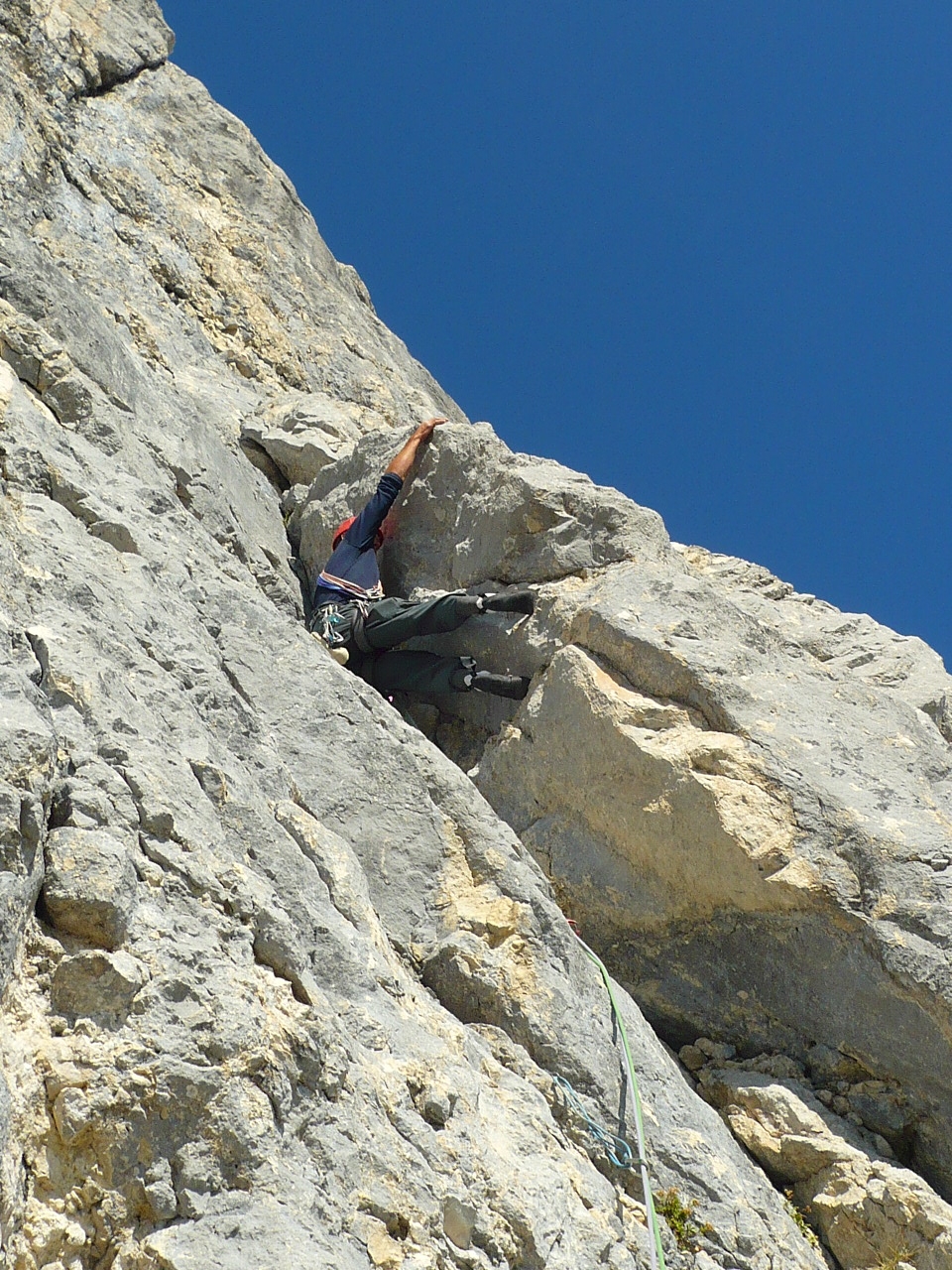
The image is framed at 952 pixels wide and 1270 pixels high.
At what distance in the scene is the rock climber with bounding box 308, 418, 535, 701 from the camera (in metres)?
8.69

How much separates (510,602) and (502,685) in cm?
67

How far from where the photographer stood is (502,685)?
27.7 feet

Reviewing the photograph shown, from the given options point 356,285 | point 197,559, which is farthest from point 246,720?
point 356,285

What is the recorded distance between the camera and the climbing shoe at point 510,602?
8656 mm

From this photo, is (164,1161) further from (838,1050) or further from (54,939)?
(838,1050)

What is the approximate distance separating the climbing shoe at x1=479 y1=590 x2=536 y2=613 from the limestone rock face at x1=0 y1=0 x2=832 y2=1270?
0.37 metres

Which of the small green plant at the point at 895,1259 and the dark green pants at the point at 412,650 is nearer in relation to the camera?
the small green plant at the point at 895,1259

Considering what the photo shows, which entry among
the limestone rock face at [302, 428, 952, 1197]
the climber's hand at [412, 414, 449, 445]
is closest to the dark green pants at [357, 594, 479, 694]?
A: the limestone rock face at [302, 428, 952, 1197]

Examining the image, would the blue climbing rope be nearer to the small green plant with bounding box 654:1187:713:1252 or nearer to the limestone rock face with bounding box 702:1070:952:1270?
the small green plant with bounding box 654:1187:713:1252

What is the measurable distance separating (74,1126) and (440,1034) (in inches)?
77.3

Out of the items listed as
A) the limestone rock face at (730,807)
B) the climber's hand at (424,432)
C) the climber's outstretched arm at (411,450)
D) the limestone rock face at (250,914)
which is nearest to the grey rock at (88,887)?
the limestone rock face at (250,914)

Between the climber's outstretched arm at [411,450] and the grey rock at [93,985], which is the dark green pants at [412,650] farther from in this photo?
the grey rock at [93,985]

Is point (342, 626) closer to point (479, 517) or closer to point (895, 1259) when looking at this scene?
point (479, 517)

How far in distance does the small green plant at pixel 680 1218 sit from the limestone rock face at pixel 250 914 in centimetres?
5
